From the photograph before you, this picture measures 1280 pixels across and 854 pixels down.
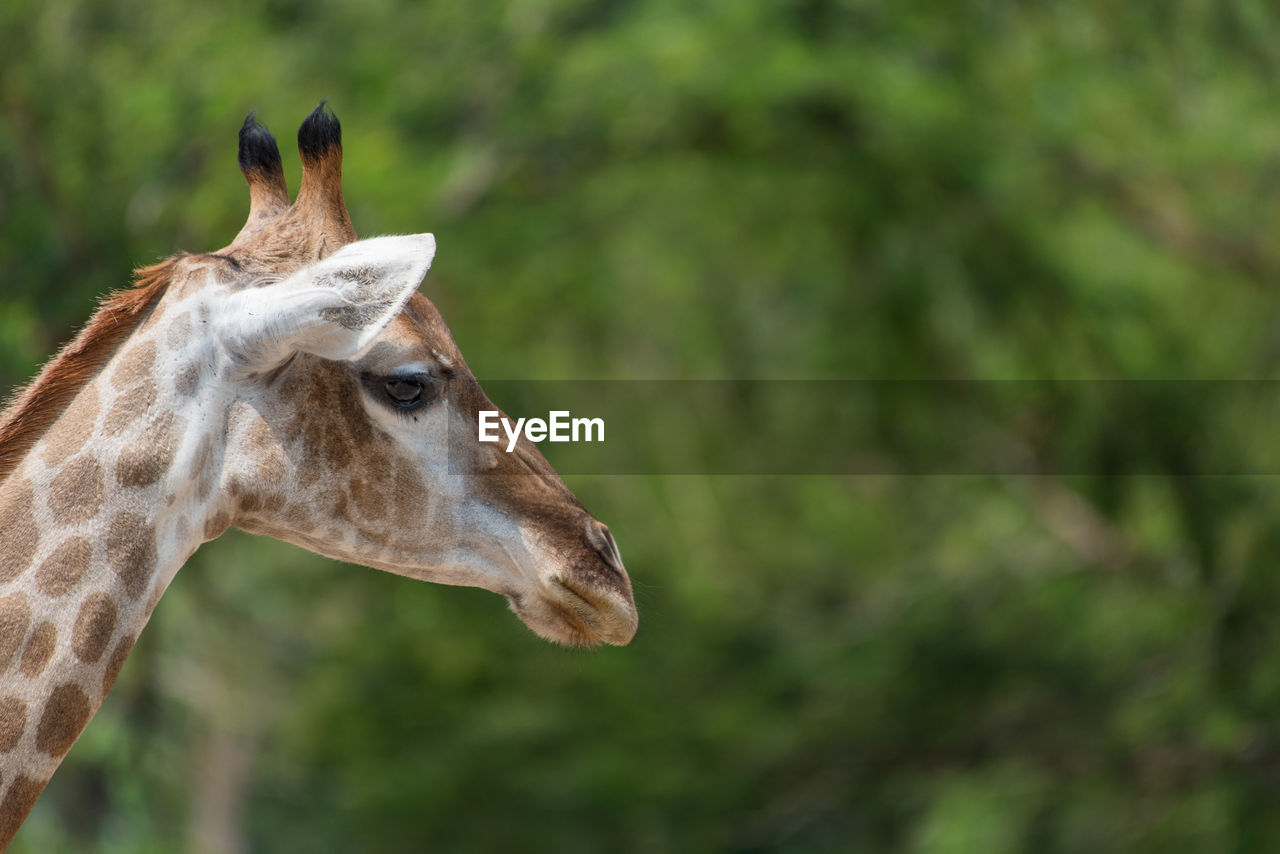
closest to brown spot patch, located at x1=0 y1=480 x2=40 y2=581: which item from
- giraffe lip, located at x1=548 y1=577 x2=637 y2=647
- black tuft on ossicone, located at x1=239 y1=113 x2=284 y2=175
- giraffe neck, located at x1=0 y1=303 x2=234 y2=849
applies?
giraffe neck, located at x1=0 y1=303 x2=234 y2=849

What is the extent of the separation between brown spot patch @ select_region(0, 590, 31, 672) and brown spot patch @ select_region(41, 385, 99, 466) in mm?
281

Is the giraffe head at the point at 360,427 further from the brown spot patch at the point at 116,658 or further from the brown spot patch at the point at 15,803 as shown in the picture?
the brown spot patch at the point at 15,803

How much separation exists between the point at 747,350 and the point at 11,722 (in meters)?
12.2

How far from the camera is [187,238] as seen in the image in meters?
8.70

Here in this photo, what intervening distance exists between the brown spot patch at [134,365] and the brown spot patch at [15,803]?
79cm

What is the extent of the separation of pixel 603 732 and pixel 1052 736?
409cm

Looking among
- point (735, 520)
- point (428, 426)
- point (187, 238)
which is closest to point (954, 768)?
point (735, 520)

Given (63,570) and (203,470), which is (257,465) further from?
(63,570)

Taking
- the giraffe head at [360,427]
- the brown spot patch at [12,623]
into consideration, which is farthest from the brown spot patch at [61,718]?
the giraffe head at [360,427]

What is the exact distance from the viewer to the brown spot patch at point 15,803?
281 cm

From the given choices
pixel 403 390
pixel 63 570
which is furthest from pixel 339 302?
pixel 63 570

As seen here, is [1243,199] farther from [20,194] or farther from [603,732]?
[20,194]

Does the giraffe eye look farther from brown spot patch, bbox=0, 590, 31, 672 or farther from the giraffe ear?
brown spot patch, bbox=0, 590, 31, 672

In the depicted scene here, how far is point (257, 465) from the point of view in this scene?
9.68 feet
